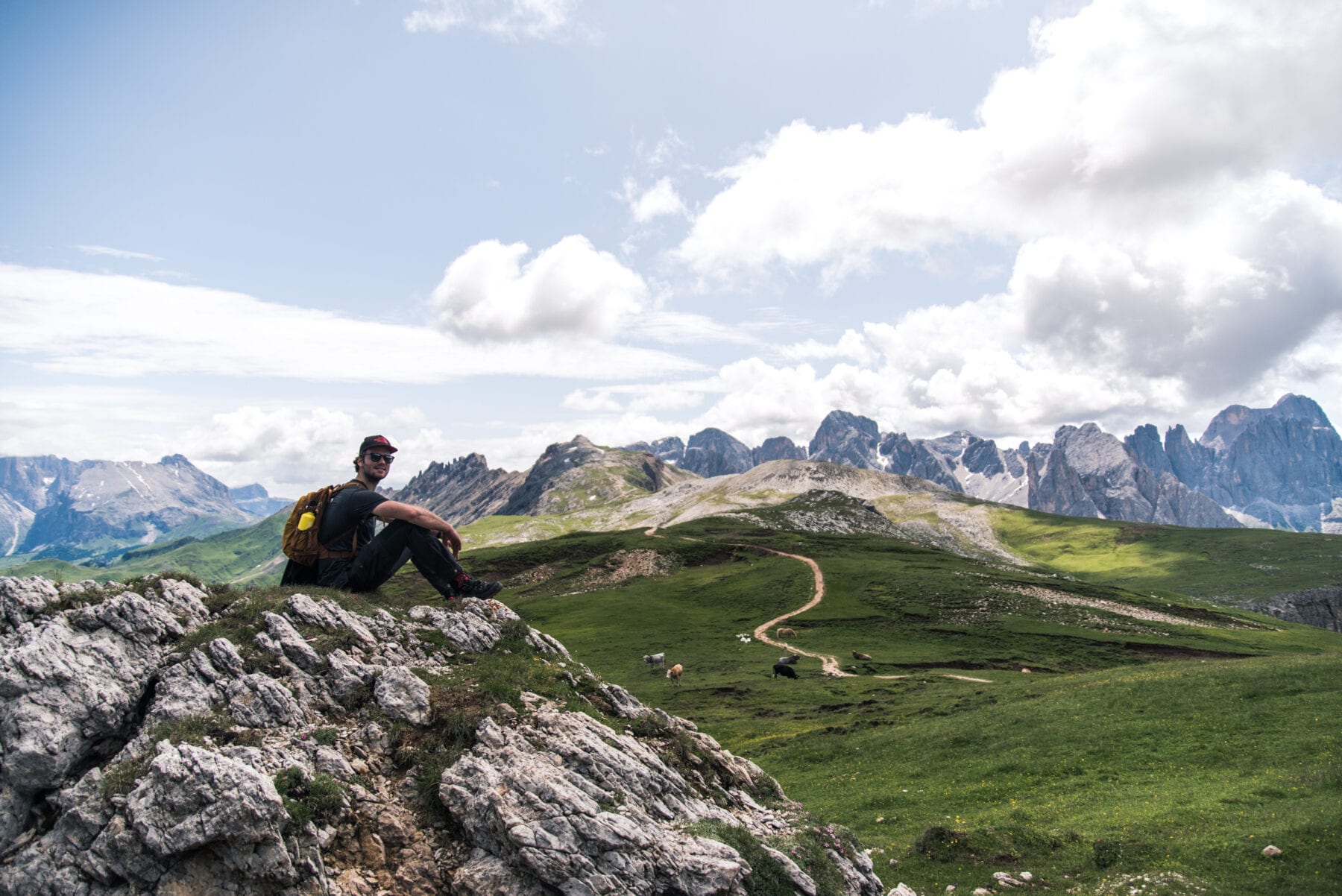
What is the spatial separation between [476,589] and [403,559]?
2.90m

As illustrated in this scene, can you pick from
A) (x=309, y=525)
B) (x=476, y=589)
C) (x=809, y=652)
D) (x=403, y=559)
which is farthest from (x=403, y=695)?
(x=809, y=652)

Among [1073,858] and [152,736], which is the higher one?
[152,736]

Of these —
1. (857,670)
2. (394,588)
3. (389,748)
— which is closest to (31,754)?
(389,748)

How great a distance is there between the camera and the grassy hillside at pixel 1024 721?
2556cm

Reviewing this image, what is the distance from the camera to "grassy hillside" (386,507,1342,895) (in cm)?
2556

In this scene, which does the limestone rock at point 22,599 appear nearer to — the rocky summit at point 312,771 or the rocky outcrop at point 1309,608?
the rocky summit at point 312,771

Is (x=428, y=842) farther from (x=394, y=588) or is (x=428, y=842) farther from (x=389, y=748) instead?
(x=394, y=588)

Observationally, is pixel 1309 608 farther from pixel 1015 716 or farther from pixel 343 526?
pixel 343 526

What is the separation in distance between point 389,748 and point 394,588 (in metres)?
133

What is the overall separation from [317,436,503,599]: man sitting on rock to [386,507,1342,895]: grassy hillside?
829 inches

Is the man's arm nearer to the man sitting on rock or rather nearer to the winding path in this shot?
the man sitting on rock

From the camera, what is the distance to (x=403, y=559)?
2408 centimetres

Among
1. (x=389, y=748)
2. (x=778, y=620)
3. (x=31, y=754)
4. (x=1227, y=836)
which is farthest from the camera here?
(x=778, y=620)

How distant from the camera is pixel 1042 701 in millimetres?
48375
